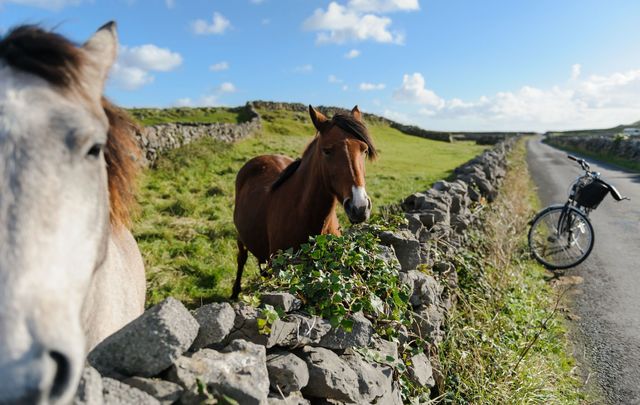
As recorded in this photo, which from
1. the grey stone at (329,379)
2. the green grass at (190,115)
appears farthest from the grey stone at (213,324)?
the green grass at (190,115)

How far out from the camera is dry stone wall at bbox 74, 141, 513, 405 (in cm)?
160

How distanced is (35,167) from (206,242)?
7021 millimetres

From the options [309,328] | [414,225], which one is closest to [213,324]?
[309,328]

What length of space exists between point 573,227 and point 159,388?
8532mm

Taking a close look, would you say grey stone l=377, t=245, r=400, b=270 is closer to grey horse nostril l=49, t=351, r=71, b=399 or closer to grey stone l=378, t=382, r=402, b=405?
grey stone l=378, t=382, r=402, b=405

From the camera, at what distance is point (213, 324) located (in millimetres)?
1989

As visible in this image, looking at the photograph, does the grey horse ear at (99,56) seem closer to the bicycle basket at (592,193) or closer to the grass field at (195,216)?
the grass field at (195,216)

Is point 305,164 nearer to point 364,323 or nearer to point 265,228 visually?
point 265,228

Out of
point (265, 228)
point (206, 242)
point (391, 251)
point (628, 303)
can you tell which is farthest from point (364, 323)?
point (206, 242)

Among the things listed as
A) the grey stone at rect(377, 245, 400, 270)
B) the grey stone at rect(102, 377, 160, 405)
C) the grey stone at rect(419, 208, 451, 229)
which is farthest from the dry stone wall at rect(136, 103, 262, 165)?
the grey stone at rect(102, 377, 160, 405)

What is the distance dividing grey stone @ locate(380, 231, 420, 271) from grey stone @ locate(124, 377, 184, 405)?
270 cm

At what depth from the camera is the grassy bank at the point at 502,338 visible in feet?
11.5

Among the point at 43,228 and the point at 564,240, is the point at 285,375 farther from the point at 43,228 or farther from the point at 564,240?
the point at 564,240

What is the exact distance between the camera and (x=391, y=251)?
368cm
